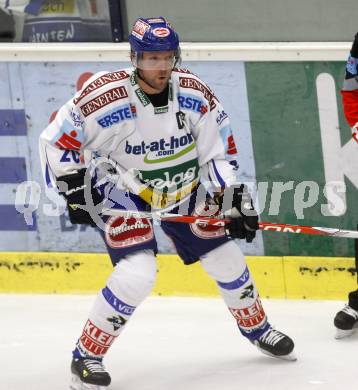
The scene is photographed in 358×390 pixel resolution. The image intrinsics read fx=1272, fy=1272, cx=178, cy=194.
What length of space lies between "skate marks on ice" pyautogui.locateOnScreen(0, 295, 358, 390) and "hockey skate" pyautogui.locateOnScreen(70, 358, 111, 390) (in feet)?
0.42

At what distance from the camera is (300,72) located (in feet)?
18.1

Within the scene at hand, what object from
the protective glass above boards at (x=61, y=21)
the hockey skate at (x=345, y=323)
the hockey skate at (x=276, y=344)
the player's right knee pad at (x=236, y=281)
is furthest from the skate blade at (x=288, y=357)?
the protective glass above boards at (x=61, y=21)

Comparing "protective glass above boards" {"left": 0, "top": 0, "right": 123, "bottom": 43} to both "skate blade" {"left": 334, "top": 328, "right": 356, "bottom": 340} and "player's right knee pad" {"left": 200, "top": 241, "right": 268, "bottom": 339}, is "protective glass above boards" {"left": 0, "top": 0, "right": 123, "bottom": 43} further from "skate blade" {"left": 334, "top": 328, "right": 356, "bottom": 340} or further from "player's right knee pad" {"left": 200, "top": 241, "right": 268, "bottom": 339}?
"skate blade" {"left": 334, "top": 328, "right": 356, "bottom": 340}

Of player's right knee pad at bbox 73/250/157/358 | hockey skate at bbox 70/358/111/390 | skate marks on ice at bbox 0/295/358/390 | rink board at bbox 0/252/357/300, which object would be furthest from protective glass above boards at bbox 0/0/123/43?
hockey skate at bbox 70/358/111/390

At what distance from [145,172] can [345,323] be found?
3.47 ft

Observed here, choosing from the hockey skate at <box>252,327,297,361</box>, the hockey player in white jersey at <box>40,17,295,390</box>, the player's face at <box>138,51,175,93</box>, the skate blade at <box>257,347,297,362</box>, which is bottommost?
the skate blade at <box>257,347,297,362</box>

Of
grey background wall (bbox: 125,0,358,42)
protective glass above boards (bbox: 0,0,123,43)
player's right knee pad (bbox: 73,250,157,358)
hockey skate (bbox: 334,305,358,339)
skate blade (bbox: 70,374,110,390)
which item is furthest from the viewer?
protective glass above boards (bbox: 0,0,123,43)

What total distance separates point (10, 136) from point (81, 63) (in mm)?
492

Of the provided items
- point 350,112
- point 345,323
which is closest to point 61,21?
point 350,112

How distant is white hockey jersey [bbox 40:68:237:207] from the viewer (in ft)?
14.6

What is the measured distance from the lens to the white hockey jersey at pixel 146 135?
14.6 feet

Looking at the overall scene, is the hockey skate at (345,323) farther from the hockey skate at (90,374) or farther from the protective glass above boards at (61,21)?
the protective glass above boards at (61,21)

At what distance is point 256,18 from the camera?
18.4 ft

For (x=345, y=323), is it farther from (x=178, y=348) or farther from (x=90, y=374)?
(x=90, y=374)
